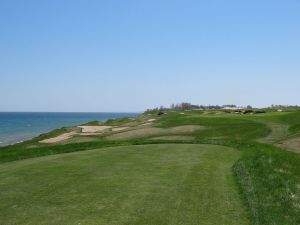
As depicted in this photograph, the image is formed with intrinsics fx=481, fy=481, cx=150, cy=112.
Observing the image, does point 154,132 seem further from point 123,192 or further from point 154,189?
point 123,192

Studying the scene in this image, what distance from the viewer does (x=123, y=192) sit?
1129cm

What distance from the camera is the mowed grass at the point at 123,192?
9.28 m

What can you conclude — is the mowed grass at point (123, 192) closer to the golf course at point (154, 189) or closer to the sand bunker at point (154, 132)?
the golf course at point (154, 189)

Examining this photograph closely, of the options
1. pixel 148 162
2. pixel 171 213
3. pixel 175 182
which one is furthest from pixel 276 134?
pixel 171 213

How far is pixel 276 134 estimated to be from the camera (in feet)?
138

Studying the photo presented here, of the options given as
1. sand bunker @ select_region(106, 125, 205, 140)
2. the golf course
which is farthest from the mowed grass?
sand bunker @ select_region(106, 125, 205, 140)

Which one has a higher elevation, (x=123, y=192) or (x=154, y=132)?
(x=123, y=192)

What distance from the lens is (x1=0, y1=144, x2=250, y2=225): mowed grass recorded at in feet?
30.5

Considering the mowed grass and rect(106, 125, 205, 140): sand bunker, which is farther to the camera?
rect(106, 125, 205, 140): sand bunker

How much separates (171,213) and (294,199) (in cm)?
358

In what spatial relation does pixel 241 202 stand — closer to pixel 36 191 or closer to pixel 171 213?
pixel 171 213

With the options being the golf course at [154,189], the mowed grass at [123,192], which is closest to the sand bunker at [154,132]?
the golf course at [154,189]

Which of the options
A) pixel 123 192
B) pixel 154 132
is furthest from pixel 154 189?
pixel 154 132

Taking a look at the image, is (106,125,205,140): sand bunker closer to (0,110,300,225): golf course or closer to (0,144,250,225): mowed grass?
(0,110,300,225): golf course
